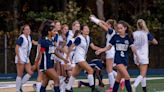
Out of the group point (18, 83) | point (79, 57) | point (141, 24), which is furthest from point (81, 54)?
point (18, 83)

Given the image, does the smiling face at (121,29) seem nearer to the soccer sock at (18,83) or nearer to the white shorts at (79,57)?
the white shorts at (79,57)

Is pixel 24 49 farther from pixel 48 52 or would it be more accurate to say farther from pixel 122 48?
pixel 122 48

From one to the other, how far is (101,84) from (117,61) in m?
4.42

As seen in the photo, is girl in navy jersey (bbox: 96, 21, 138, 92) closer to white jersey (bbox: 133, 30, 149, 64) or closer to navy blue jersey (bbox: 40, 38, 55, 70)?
white jersey (bbox: 133, 30, 149, 64)

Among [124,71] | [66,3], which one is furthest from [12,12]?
[124,71]

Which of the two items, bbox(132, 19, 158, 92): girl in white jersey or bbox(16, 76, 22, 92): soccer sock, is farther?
bbox(16, 76, 22, 92): soccer sock

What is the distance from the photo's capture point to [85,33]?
15.6 meters

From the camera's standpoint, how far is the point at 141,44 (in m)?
16.0

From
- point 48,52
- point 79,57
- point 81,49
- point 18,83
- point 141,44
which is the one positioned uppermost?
point 141,44

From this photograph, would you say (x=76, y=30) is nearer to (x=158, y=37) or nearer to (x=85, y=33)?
(x=85, y=33)

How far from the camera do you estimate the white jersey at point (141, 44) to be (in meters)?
15.8

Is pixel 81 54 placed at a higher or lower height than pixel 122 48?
lower

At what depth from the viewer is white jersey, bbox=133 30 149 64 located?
51.9ft

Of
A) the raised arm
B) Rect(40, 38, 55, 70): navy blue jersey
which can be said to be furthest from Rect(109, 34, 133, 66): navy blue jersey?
Rect(40, 38, 55, 70): navy blue jersey
